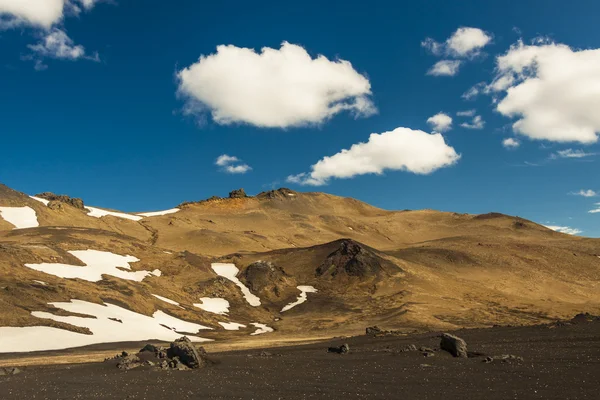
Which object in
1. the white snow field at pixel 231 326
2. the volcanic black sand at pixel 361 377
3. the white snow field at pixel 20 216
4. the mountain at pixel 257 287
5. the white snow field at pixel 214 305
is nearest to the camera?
the volcanic black sand at pixel 361 377

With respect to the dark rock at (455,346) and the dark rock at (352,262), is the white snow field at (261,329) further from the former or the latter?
the dark rock at (455,346)

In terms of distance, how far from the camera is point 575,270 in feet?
435

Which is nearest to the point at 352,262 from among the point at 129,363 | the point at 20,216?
the point at 129,363

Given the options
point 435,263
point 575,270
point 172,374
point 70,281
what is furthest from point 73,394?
point 575,270

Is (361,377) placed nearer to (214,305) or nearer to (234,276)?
(214,305)

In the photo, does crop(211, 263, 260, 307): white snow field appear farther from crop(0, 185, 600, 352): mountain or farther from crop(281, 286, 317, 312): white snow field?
crop(281, 286, 317, 312): white snow field

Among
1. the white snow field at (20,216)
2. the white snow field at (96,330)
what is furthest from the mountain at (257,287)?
the white snow field at (20,216)

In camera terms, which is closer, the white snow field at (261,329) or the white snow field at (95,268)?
the white snow field at (261,329)

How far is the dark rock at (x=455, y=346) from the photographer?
27.9m

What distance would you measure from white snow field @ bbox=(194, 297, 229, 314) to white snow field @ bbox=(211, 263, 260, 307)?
6.35m

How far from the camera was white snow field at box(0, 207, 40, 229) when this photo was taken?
147 meters

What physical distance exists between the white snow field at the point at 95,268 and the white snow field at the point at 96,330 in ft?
54.3

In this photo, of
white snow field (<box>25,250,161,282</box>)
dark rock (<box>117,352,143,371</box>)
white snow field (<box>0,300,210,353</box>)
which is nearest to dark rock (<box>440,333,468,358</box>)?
dark rock (<box>117,352,143,371</box>)

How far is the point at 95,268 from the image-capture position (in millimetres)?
85125
